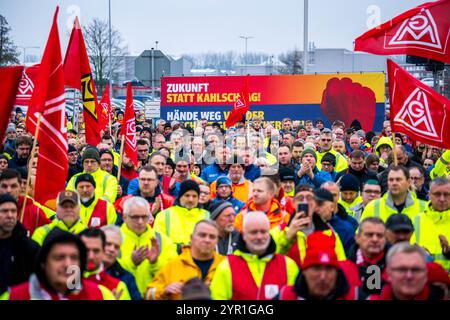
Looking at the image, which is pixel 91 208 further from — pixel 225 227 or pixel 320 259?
pixel 320 259

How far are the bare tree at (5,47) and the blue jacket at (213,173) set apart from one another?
79.5ft

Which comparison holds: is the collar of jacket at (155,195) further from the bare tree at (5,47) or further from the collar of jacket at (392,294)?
the bare tree at (5,47)

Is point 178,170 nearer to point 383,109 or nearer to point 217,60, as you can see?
Answer: point 383,109

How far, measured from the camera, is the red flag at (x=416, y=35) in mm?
9758

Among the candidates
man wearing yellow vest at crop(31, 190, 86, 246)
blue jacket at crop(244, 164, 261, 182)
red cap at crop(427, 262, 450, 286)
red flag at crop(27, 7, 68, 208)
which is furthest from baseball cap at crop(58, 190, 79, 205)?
blue jacket at crop(244, 164, 261, 182)

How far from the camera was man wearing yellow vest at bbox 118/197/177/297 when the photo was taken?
684 cm

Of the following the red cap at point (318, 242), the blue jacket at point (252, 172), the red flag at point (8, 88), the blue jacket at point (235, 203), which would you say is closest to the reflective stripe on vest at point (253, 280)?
the red cap at point (318, 242)

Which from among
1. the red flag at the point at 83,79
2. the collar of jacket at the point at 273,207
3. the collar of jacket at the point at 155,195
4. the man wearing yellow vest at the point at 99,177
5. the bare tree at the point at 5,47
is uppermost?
the bare tree at the point at 5,47

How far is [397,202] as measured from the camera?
28.0ft

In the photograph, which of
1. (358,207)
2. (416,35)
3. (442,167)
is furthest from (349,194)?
(442,167)

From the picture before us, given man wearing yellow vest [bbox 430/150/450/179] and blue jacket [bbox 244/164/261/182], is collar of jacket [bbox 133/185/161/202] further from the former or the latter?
man wearing yellow vest [bbox 430/150/450/179]

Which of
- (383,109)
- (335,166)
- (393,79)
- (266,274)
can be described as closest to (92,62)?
(383,109)

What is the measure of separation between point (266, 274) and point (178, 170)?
515cm

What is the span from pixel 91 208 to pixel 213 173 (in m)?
3.37
